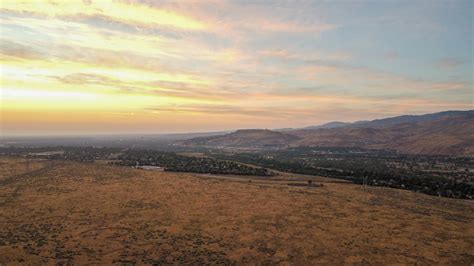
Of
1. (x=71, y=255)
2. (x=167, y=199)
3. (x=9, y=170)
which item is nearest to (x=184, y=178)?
(x=167, y=199)

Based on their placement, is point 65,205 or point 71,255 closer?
point 71,255

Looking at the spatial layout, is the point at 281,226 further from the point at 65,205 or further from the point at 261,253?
the point at 65,205

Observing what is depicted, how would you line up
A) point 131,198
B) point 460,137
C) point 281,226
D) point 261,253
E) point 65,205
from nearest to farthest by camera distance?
A: point 261,253
point 281,226
point 65,205
point 131,198
point 460,137

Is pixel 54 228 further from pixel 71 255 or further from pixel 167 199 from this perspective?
pixel 167 199

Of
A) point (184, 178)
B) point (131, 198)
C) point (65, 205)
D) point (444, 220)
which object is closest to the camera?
point (444, 220)

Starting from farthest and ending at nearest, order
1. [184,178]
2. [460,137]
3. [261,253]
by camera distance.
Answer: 1. [460,137]
2. [184,178]
3. [261,253]

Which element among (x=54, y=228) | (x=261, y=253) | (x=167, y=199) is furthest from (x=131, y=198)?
(x=261, y=253)
